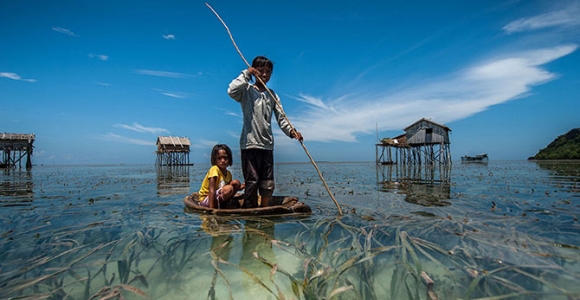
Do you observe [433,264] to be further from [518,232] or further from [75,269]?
[75,269]

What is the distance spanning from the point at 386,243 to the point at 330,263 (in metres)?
0.80

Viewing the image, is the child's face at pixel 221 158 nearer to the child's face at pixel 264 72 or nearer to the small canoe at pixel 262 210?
the small canoe at pixel 262 210

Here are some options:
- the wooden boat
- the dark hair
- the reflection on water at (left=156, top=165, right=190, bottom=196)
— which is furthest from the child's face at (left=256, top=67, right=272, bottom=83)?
the wooden boat

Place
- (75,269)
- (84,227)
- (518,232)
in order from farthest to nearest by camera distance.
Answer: (84,227) < (518,232) < (75,269)

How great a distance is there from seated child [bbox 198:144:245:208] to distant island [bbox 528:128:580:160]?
6681 centimetres

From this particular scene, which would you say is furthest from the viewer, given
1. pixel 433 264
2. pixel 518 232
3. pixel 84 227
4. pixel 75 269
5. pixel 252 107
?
pixel 252 107

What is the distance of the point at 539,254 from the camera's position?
216 cm

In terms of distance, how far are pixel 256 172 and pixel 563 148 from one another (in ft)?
254

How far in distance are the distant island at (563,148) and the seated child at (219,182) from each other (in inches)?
2630

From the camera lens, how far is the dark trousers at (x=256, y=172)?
4.03 m

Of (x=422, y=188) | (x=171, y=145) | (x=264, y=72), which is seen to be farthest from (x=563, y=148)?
(x=171, y=145)

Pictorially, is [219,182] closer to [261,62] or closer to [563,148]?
[261,62]

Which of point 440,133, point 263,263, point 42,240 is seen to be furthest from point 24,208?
point 440,133

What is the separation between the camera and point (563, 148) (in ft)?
177
